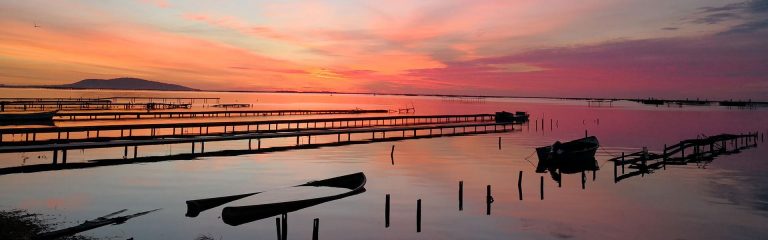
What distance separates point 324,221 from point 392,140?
3343 centimetres

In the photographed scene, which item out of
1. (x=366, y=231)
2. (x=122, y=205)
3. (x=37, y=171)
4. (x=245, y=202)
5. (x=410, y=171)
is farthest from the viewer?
(x=410, y=171)

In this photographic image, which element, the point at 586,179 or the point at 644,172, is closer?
the point at 586,179

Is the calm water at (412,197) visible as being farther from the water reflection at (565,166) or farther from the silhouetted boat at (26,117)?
the silhouetted boat at (26,117)

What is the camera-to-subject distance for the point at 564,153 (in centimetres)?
3659

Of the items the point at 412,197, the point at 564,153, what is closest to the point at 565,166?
the point at 564,153

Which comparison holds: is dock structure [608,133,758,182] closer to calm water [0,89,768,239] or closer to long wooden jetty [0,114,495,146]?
calm water [0,89,768,239]

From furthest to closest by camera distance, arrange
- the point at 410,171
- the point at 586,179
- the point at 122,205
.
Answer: the point at 410,171 → the point at 586,179 → the point at 122,205

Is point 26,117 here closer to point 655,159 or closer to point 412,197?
point 412,197

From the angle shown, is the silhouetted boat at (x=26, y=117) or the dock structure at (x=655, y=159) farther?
the silhouetted boat at (x=26, y=117)

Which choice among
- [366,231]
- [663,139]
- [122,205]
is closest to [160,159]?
[122,205]

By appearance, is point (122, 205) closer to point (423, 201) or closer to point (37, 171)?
point (37, 171)

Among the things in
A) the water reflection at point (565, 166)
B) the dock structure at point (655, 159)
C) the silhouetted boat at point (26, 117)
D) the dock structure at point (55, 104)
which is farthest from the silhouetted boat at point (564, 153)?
the dock structure at point (55, 104)

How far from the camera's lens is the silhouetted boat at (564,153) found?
116ft

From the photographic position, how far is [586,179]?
31.3 m
